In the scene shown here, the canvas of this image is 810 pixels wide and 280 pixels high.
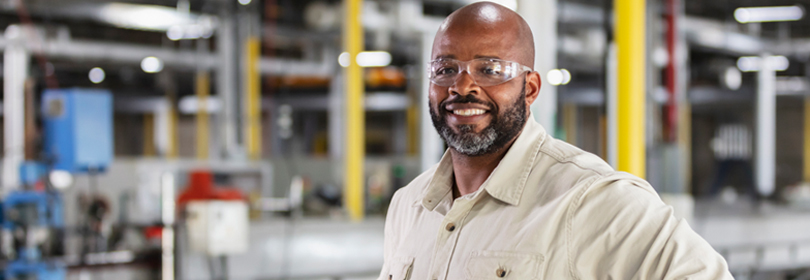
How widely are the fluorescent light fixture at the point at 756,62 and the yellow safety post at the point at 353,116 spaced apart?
9.10 m

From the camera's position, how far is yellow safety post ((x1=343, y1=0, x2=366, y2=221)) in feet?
19.9

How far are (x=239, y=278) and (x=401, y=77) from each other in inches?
402

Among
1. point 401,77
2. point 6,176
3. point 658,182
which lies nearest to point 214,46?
point 401,77

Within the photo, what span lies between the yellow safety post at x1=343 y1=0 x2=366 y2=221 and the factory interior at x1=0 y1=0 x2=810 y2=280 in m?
0.02

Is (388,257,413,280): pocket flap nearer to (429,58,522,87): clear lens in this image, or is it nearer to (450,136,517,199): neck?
(450,136,517,199): neck

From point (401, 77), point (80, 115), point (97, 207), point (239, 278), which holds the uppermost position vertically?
point (401, 77)

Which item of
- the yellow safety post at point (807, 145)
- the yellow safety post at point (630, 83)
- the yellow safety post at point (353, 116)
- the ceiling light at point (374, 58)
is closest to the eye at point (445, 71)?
the yellow safety post at point (630, 83)

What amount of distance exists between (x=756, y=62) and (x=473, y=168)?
1317cm

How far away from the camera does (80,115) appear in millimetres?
3980

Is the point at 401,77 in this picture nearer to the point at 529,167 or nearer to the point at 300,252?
the point at 300,252

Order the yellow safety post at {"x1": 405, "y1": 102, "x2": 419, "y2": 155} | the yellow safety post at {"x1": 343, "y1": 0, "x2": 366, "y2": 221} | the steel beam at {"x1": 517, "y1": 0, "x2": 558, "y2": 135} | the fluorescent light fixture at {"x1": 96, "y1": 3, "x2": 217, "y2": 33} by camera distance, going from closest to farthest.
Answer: the steel beam at {"x1": 517, "y1": 0, "x2": 558, "y2": 135}
the yellow safety post at {"x1": 343, "y1": 0, "x2": 366, "y2": 221}
the fluorescent light fixture at {"x1": 96, "y1": 3, "x2": 217, "y2": 33}
the yellow safety post at {"x1": 405, "y1": 102, "x2": 419, "y2": 155}

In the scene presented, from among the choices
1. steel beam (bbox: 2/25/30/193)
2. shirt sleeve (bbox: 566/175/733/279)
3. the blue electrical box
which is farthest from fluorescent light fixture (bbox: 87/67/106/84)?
shirt sleeve (bbox: 566/175/733/279)

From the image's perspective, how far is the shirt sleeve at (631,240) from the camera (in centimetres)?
92

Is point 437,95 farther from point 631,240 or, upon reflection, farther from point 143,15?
point 143,15
